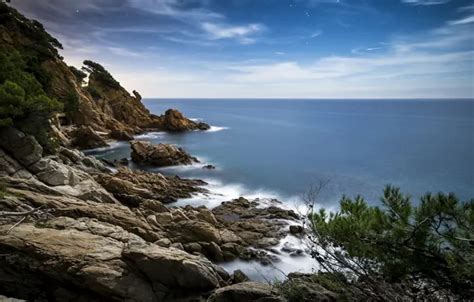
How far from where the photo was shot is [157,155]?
131 ft

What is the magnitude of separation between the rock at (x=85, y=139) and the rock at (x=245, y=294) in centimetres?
4434

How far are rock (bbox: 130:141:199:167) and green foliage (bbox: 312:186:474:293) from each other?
115ft

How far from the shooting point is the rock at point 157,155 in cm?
3991

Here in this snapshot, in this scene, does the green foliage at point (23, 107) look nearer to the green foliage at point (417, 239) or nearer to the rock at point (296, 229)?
the rock at point (296, 229)

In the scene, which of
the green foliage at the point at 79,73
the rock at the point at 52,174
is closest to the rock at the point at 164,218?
the rock at the point at 52,174

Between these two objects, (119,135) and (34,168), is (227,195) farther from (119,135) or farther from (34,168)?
(119,135)

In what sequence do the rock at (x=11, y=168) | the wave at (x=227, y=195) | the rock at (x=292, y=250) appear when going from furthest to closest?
the wave at (x=227, y=195), the rock at (x=292, y=250), the rock at (x=11, y=168)

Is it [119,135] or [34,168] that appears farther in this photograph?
[119,135]

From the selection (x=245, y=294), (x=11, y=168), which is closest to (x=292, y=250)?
(x=245, y=294)

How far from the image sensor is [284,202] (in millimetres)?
28297

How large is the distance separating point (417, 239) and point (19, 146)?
64.2 feet

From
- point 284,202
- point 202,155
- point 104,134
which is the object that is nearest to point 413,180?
Result: point 284,202

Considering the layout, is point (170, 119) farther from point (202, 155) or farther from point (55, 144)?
point (55, 144)

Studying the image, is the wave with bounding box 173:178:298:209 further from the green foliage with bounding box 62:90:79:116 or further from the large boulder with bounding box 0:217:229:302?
the green foliage with bounding box 62:90:79:116
